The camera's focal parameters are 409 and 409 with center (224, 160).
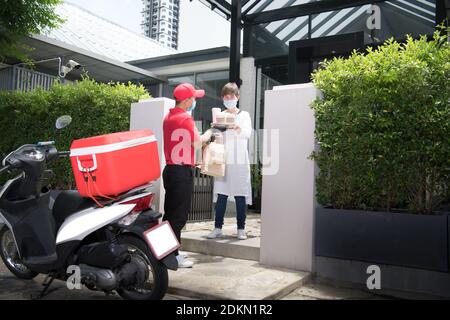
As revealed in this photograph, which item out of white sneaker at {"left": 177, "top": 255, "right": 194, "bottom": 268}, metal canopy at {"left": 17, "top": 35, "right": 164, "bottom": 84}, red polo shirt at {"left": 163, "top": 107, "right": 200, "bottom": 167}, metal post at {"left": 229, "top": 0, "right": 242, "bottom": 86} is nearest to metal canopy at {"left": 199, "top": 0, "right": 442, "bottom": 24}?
metal post at {"left": 229, "top": 0, "right": 242, "bottom": 86}

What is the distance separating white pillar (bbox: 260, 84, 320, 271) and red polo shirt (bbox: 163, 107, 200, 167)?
93cm

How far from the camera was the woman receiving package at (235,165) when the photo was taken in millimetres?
4965

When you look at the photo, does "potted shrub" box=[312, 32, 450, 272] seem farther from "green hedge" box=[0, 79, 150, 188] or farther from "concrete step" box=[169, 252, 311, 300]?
"green hedge" box=[0, 79, 150, 188]

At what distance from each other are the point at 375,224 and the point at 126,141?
239cm

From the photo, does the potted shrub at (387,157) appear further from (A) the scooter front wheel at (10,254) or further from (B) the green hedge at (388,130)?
(A) the scooter front wheel at (10,254)

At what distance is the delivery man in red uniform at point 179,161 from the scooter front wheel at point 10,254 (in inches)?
57.9

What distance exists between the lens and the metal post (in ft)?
28.9

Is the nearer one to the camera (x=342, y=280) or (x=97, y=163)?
(x=97, y=163)

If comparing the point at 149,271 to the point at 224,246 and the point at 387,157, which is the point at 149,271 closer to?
the point at 224,246

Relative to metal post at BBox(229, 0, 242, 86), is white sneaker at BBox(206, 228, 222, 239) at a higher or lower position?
lower

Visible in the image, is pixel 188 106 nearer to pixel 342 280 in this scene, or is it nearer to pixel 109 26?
pixel 342 280

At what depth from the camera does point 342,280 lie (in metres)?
4.10
